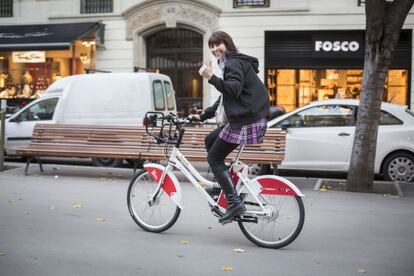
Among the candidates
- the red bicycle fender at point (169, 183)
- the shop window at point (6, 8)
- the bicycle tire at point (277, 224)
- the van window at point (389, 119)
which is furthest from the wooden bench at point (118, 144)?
the shop window at point (6, 8)

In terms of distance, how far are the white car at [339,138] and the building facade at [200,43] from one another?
7.97 metres

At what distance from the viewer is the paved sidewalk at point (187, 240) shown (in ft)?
17.8

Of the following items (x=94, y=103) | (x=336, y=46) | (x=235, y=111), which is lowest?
(x=94, y=103)

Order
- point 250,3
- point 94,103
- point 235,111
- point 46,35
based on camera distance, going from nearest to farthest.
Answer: point 235,111 → point 94,103 → point 250,3 → point 46,35

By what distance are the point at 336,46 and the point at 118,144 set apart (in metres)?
10.5

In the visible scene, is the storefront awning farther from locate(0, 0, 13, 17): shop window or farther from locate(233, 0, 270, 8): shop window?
locate(233, 0, 270, 8): shop window

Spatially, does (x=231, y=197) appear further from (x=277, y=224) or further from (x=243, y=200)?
(x=277, y=224)

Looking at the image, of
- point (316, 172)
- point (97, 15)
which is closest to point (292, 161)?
point (316, 172)

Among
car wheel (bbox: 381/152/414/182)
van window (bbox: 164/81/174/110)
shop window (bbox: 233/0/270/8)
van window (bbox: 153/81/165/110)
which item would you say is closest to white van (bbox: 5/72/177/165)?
van window (bbox: 153/81/165/110)

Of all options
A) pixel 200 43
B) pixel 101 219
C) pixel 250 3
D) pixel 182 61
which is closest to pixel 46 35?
pixel 182 61

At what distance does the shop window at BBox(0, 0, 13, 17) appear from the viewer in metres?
22.2

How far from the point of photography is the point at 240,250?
234 inches

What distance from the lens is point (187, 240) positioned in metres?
6.36

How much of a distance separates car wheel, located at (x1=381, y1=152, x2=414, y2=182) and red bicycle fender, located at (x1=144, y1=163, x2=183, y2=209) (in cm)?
583
